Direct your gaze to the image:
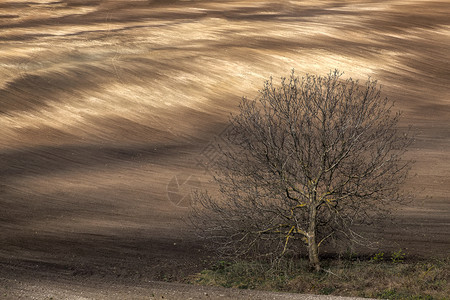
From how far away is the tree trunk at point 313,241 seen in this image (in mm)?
24531

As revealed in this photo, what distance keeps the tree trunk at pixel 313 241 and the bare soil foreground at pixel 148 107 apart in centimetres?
453

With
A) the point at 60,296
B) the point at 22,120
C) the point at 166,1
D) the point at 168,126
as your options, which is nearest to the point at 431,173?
the point at 168,126

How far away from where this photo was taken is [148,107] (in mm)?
46062

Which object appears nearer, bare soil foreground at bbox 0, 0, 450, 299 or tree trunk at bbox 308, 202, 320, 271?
tree trunk at bbox 308, 202, 320, 271

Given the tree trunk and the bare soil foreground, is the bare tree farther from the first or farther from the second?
the bare soil foreground

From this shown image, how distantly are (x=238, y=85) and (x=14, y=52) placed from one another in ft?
61.5

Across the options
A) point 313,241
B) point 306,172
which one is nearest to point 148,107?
point 313,241

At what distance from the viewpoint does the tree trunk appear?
2453 centimetres

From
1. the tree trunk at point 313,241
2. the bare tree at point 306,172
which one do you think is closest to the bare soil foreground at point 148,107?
the bare tree at point 306,172

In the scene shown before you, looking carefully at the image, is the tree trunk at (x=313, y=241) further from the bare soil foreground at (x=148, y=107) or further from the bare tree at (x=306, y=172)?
the bare soil foreground at (x=148, y=107)

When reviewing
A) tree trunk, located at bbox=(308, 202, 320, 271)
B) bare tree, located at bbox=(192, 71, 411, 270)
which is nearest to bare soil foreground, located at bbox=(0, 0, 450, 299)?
bare tree, located at bbox=(192, 71, 411, 270)

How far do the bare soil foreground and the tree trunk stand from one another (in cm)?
453

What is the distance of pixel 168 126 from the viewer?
143 feet

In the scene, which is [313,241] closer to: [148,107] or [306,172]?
[306,172]
